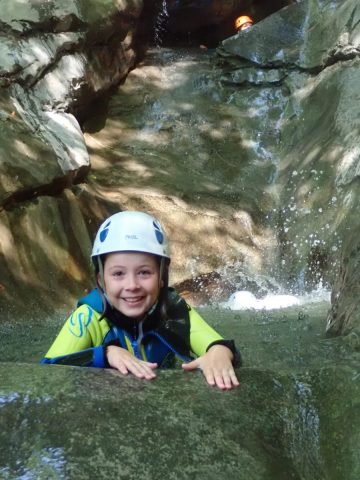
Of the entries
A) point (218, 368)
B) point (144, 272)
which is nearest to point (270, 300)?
point (144, 272)

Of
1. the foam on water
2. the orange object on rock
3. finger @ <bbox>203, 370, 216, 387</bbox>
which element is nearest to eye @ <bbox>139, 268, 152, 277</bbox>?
finger @ <bbox>203, 370, 216, 387</bbox>

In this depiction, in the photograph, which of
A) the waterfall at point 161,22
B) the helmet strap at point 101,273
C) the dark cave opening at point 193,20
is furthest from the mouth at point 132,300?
the waterfall at point 161,22

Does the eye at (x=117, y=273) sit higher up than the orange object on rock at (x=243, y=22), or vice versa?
the orange object on rock at (x=243, y=22)

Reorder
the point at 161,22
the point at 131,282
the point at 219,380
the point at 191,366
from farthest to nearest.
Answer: the point at 161,22 → the point at 131,282 → the point at 191,366 → the point at 219,380

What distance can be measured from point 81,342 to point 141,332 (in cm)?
26

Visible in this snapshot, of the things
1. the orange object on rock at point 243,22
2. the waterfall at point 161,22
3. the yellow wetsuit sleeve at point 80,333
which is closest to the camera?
the yellow wetsuit sleeve at point 80,333

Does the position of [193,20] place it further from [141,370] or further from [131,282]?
[141,370]

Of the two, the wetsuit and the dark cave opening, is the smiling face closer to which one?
the wetsuit

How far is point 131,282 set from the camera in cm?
240

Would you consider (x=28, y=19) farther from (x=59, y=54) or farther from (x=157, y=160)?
(x=157, y=160)

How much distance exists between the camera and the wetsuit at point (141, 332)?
7.92 feet

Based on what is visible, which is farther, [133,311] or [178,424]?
[133,311]

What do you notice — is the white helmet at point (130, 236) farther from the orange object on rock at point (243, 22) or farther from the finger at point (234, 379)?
the orange object on rock at point (243, 22)

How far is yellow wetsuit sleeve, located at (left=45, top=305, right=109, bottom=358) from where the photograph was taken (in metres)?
2.37
